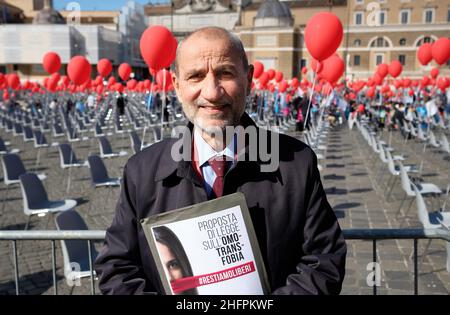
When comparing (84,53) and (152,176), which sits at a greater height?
(84,53)

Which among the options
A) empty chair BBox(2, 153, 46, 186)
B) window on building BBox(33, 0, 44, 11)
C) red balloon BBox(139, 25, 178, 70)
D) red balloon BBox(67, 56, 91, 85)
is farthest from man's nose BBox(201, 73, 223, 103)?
window on building BBox(33, 0, 44, 11)

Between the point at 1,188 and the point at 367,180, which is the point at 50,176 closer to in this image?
the point at 1,188

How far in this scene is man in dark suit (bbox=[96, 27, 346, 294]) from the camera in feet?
4.87

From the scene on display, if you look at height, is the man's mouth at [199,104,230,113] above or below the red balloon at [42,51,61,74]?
below

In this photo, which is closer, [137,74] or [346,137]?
[346,137]

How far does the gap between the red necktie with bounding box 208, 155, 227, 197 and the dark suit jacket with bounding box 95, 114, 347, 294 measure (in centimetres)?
4

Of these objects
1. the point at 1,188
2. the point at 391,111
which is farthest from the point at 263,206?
the point at 391,111

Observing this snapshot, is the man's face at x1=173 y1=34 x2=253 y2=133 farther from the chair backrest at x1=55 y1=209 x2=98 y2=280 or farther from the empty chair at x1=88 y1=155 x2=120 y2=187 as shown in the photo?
the empty chair at x1=88 y1=155 x2=120 y2=187

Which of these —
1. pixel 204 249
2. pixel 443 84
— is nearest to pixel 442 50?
pixel 443 84

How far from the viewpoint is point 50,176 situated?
9.27 meters

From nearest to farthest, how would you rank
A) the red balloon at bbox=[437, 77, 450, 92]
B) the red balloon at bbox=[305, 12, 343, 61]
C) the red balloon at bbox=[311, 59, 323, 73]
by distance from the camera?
the red balloon at bbox=[305, 12, 343, 61] < the red balloon at bbox=[311, 59, 323, 73] < the red balloon at bbox=[437, 77, 450, 92]

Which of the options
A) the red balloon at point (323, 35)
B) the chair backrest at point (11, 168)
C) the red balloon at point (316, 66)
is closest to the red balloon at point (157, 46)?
the red balloon at point (323, 35)

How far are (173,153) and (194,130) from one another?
13 centimetres

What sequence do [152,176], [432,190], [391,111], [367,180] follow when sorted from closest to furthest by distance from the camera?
[152,176], [432,190], [367,180], [391,111]
